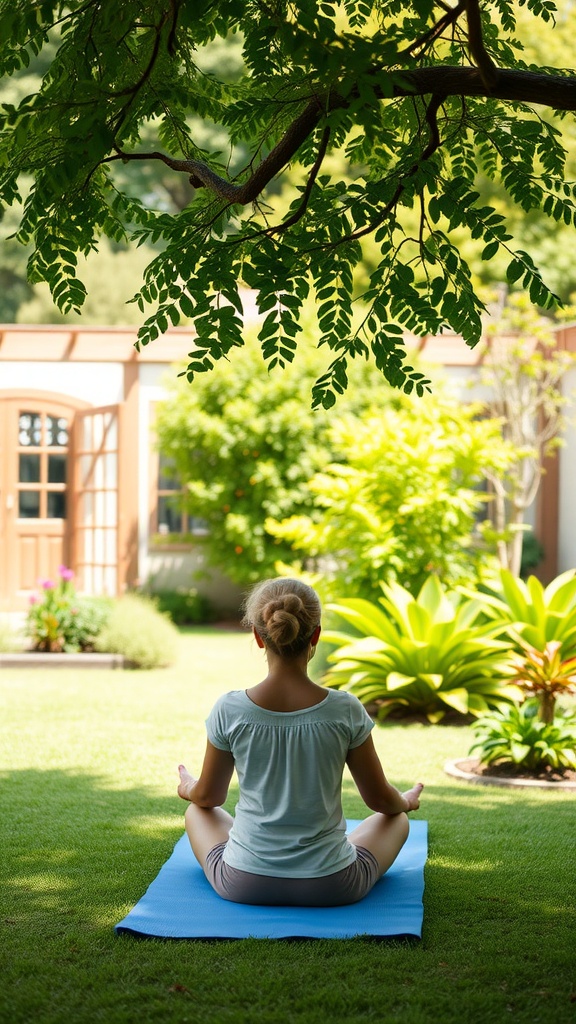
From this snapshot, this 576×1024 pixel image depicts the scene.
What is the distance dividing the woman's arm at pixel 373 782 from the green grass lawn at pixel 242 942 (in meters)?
0.31

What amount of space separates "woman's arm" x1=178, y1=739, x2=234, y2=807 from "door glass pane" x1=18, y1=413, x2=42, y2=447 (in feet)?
32.6

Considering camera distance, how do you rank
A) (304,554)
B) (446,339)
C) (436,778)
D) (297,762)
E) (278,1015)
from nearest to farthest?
(278,1015) < (297,762) < (436,778) < (304,554) < (446,339)

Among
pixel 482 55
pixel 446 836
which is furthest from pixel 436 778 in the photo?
pixel 482 55

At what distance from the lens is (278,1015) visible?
240cm

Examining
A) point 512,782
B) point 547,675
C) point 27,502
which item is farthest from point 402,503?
point 27,502

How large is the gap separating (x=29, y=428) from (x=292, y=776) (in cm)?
1042

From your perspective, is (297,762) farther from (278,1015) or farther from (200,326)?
(200,326)

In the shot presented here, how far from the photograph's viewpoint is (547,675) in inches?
222

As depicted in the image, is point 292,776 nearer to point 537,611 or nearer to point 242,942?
point 242,942

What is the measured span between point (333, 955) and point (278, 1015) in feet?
1.48

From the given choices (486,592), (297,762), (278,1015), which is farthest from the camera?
(486,592)

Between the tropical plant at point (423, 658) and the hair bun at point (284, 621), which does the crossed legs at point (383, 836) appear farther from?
the tropical plant at point (423, 658)

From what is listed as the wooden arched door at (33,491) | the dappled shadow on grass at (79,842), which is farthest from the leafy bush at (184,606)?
the dappled shadow on grass at (79,842)

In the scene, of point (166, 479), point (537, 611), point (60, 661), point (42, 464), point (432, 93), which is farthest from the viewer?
point (166, 479)
